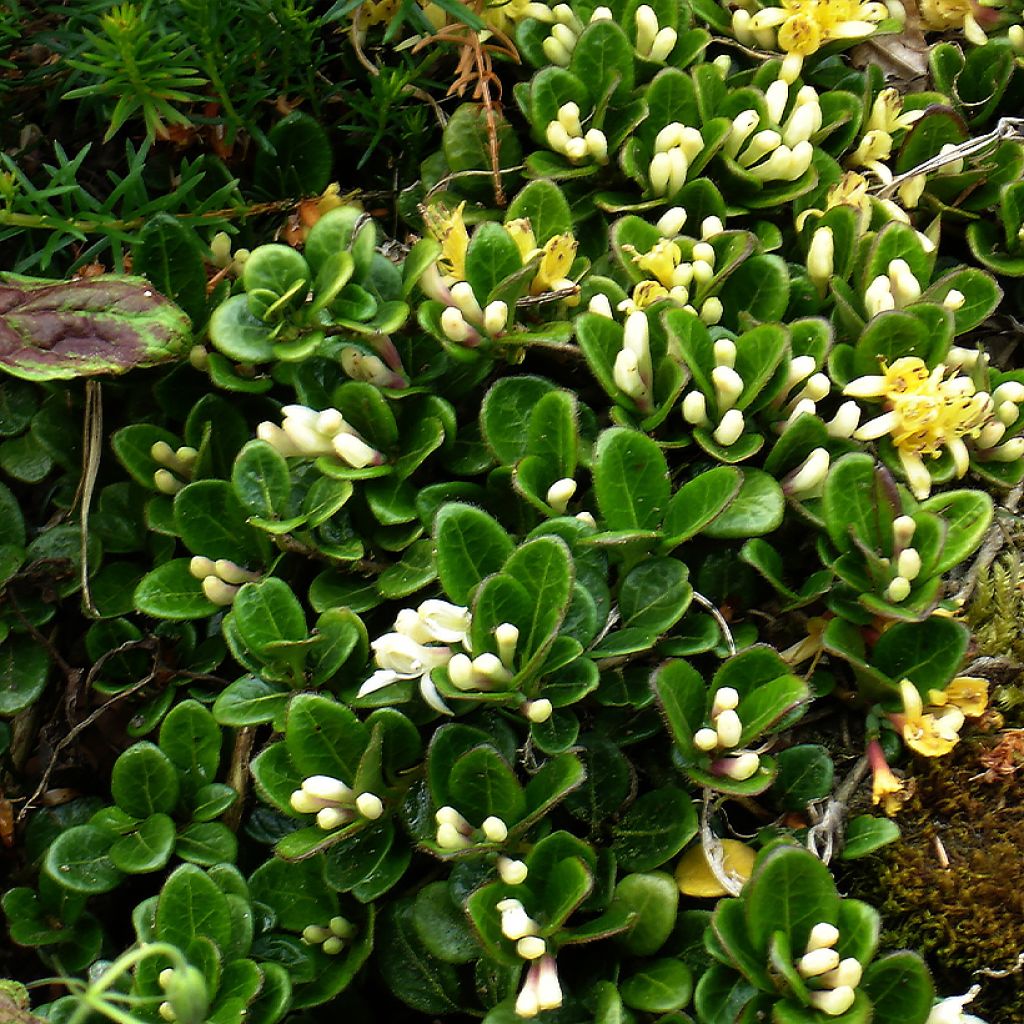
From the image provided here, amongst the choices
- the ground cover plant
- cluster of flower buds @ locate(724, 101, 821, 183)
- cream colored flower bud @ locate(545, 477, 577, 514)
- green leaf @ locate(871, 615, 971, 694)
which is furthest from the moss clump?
cluster of flower buds @ locate(724, 101, 821, 183)

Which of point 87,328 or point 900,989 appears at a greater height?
point 87,328

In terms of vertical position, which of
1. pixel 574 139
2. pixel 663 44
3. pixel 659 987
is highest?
pixel 663 44

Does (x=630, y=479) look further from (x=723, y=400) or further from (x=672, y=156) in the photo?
(x=672, y=156)

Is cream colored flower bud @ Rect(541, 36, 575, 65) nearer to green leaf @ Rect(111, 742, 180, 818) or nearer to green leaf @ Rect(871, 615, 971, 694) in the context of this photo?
green leaf @ Rect(871, 615, 971, 694)

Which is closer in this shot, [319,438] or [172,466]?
[319,438]

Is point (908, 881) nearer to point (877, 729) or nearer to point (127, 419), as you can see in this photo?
point (877, 729)

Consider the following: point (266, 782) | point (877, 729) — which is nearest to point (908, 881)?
point (877, 729)

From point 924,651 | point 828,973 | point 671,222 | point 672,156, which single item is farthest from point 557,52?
point 828,973

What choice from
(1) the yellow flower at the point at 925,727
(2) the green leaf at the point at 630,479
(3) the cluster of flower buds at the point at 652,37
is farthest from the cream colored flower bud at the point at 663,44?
(1) the yellow flower at the point at 925,727
